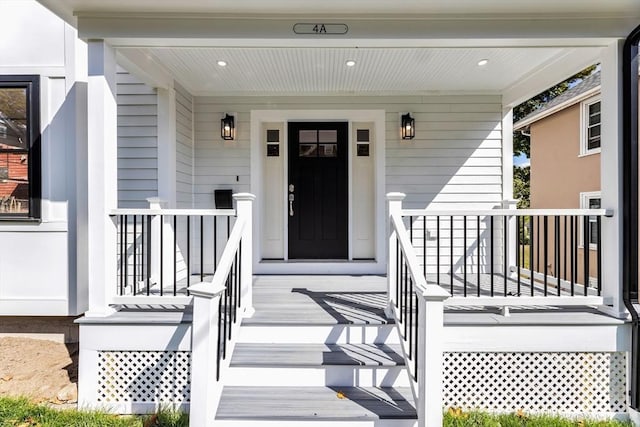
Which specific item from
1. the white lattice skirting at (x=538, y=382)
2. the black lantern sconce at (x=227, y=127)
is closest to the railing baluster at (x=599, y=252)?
the white lattice skirting at (x=538, y=382)

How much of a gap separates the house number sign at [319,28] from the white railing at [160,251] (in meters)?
1.50

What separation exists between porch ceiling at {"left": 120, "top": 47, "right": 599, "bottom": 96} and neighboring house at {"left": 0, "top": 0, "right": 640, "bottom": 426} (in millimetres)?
34

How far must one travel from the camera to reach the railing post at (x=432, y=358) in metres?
2.27

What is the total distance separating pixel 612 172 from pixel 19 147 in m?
5.32

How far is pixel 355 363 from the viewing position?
9.33ft

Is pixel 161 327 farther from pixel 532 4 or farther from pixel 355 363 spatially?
pixel 532 4

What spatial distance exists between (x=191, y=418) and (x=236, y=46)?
2.71m

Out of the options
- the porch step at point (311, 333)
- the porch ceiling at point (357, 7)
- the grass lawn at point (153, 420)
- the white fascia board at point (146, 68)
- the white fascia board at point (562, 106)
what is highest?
the white fascia board at point (562, 106)

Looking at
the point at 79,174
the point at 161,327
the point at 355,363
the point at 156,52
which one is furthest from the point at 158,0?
the point at 355,363

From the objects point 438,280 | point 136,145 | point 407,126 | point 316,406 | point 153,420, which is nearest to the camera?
point 316,406

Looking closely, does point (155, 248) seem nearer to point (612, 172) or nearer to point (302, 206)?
point (302, 206)

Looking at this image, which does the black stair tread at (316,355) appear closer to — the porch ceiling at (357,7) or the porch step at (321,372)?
the porch step at (321,372)

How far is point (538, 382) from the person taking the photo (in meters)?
2.94

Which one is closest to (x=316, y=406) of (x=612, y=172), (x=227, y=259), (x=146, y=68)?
(x=227, y=259)
